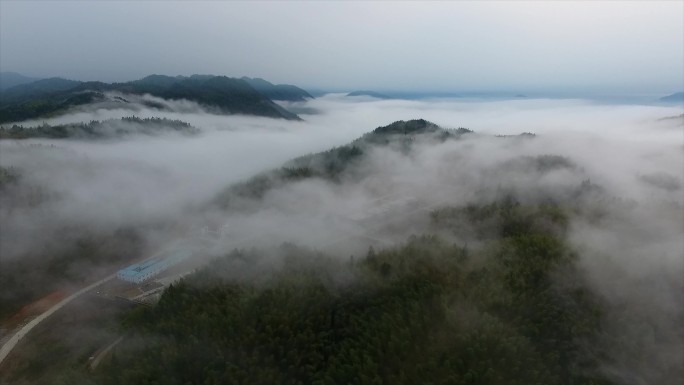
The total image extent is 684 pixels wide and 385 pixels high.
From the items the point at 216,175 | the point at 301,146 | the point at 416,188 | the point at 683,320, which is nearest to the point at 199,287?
the point at 683,320

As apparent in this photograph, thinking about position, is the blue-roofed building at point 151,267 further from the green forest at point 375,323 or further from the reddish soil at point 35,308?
the green forest at point 375,323

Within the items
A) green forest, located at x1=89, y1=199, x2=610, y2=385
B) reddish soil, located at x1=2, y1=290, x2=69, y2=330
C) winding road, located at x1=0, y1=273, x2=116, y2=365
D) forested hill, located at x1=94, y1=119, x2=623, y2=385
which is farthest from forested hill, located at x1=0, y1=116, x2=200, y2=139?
green forest, located at x1=89, y1=199, x2=610, y2=385

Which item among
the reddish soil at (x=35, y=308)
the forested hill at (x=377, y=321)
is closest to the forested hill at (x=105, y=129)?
the reddish soil at (x=35, y=308)

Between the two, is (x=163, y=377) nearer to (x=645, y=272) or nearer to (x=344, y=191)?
(x=645, y=272)

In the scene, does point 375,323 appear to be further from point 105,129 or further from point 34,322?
point 105,129

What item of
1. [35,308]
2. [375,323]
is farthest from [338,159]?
[375,323]

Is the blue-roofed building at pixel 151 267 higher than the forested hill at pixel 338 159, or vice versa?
the forested hill at pixel 338 159

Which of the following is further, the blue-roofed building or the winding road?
the blue-roofed building

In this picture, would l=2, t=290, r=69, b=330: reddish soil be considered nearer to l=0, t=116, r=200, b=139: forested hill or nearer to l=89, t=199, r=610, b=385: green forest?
l=89, t=199, r=610, b=385: green forest

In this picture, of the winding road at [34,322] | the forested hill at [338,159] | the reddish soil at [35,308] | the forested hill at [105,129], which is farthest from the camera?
the forested hill at [105,129]

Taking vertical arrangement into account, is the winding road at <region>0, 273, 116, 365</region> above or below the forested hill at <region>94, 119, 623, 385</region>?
below

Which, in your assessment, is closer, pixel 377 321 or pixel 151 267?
pixel 377 321
